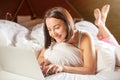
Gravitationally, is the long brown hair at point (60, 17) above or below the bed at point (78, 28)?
above

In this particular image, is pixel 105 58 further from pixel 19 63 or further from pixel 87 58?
pixel 19 63

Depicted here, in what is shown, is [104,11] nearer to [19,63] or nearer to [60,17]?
[60,17]

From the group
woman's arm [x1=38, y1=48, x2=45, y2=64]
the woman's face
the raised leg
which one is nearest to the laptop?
woman's arm [x1=38, y1=48, x2=45, y2=64]

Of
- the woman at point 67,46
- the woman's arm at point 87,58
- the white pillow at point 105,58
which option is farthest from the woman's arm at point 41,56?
the white pillow at point 105,58

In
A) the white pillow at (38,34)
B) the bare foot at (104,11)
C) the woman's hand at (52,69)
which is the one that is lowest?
the woman's hand at (52,69)

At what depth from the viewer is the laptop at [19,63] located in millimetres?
1263

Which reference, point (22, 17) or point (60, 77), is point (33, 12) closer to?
point (22, 17)

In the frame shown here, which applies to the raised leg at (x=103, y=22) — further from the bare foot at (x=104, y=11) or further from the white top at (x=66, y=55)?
the white top at (x=66, y=55)

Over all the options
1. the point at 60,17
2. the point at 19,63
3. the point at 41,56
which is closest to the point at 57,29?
the point at 60,17

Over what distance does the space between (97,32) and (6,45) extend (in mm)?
478

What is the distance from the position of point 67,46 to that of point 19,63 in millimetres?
262

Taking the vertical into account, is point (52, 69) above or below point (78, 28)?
below

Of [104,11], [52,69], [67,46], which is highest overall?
[104,11]

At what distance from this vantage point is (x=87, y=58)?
4.14 feet
